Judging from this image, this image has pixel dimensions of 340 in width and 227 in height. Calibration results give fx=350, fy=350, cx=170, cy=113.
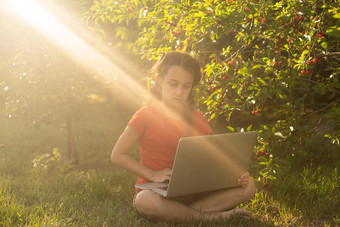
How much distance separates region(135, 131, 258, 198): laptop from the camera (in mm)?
2375

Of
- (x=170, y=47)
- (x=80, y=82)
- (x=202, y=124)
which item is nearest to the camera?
(x=202, y=124)

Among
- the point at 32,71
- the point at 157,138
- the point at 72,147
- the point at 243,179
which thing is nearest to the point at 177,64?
the point at 157,138

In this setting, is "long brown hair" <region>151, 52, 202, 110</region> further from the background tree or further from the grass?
the background tree

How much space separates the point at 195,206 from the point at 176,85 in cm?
103

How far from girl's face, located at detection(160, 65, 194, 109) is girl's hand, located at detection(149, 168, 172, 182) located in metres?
0.58

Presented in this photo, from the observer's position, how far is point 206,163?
8.17 feet

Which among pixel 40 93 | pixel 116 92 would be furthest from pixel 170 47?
pixel 116 92

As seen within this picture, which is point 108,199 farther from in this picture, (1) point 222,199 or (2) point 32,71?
(2) point 32,71

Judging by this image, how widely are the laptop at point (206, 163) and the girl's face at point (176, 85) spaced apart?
0.65 metres

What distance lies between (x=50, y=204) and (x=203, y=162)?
4.97ft

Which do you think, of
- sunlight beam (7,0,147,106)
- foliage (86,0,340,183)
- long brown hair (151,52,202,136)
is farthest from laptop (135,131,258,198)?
sunlight beam (7,0,147,106)

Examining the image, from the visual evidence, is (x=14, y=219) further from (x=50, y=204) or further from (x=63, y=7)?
(x=63, y=7)

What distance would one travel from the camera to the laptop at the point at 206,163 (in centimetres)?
238

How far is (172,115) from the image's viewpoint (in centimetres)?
312
